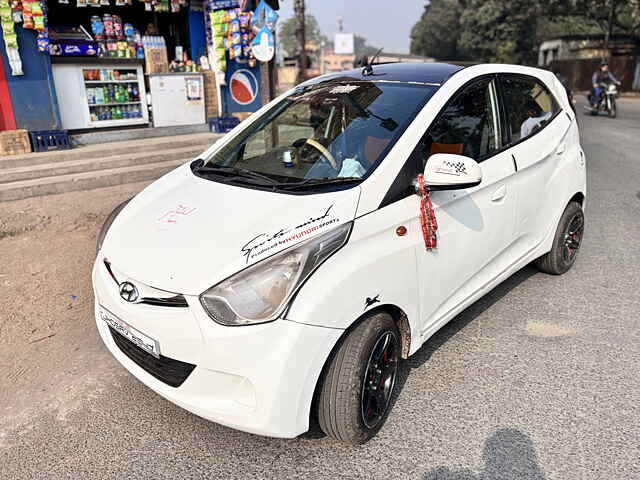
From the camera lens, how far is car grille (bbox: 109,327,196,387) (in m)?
2.31

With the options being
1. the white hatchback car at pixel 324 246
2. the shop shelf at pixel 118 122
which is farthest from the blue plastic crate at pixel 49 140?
the white hatchback car at pixel 324 246

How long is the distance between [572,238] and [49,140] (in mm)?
7649

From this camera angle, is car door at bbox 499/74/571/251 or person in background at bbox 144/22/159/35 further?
person in background at bbox 144/22/159/35

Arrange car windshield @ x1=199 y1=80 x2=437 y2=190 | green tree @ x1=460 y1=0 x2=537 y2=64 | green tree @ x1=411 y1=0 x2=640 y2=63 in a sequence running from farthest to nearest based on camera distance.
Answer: green tree @ x1=460 y1=0 x2=537 y2=64 < green tree @ x1=411 y1=0 x2=640 y2=63 < car windshield @ x1=199 y1=80 x2=437 y2=190

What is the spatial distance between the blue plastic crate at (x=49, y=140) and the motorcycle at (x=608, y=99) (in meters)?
15.1

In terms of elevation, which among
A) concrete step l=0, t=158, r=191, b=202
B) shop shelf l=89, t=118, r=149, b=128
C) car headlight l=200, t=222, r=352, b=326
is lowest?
concrete step l=0, t=158, r=191, b=202

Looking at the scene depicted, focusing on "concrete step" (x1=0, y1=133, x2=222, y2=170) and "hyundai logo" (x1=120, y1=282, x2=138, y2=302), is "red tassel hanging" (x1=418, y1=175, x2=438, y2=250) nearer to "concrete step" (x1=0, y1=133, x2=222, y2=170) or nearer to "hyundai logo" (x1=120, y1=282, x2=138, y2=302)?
"hyundai logo" (x1=120, y1=282, x2=138, y2=302)

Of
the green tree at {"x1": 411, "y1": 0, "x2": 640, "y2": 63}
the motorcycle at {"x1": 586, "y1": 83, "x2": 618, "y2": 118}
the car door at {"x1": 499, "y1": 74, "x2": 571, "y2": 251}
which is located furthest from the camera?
the green tree at {"x1": 411, "y1": 0, "x2": 640, "y2": 63}

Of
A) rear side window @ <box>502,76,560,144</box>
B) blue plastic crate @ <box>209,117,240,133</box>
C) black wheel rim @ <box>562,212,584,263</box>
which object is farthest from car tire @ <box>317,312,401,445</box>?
blue plastic crate @ <box>209,117,240,133</box>

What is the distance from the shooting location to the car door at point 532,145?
3.51m

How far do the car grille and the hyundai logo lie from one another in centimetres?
26

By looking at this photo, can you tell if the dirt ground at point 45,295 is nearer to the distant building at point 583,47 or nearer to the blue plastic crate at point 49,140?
the blue plastic crate at point 49,140

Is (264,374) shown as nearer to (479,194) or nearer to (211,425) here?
(211,425)

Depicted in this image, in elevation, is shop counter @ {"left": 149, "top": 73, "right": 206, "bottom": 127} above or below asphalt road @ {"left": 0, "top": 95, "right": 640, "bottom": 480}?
above
